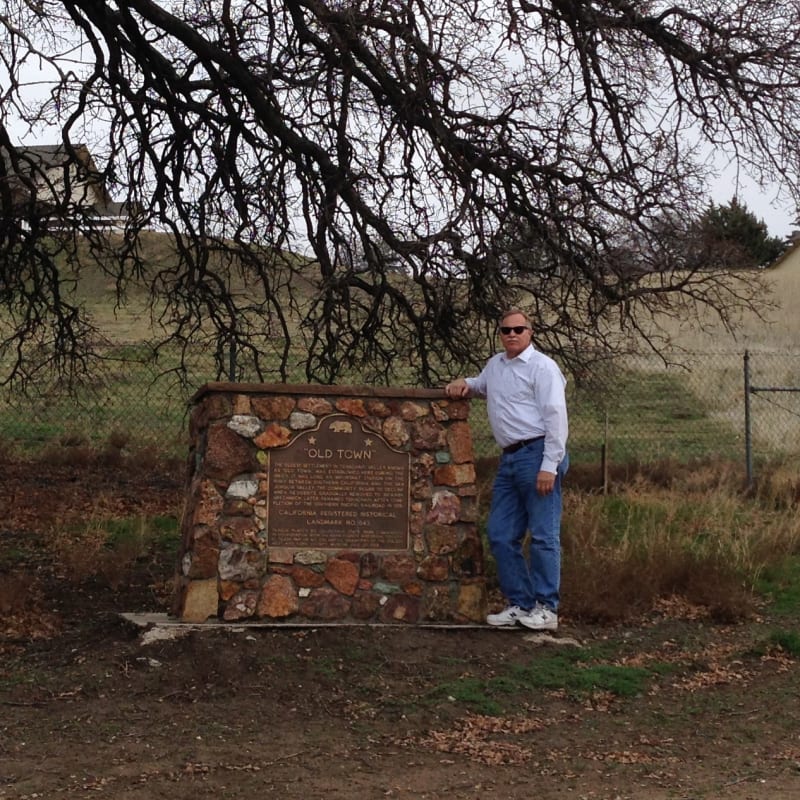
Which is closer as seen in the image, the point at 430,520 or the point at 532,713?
the point at 532,713

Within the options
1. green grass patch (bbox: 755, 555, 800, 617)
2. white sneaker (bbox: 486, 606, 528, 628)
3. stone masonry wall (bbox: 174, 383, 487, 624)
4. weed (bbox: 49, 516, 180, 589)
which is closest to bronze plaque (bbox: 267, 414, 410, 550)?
stone masonry wall (bbox: 174, 383, 487, 624)

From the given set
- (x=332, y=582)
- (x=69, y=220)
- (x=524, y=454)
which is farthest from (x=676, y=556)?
(x=69, y=220)

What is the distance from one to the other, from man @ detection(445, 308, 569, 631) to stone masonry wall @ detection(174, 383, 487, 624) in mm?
201

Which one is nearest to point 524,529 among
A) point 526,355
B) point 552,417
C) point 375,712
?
point 552,417

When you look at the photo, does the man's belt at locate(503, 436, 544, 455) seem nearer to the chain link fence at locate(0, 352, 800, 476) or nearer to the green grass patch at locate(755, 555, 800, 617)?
the green grass patch at locate(755, 555, 800, 617)

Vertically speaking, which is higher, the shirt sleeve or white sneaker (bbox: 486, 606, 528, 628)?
the shirt sleeve

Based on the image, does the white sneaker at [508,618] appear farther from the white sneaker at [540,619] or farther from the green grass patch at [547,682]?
the green grass patch at [547,682]

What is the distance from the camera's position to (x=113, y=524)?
11.4 meters

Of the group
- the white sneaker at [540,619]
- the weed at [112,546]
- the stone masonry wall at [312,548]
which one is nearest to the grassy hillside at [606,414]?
the weed at [112,546]

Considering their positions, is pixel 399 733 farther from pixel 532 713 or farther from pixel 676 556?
pixel 676 556

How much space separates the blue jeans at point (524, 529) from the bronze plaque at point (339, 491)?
61cm

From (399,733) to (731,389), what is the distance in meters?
18.7

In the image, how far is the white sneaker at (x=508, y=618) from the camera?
26.6 feet

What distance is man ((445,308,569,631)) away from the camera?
311 inches
